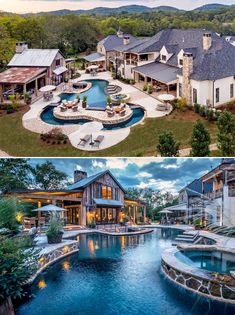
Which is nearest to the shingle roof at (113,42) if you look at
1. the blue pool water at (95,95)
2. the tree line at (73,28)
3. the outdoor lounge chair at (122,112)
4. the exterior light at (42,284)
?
the tree line at (73,28)

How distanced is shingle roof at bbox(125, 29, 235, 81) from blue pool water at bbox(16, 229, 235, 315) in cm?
1172

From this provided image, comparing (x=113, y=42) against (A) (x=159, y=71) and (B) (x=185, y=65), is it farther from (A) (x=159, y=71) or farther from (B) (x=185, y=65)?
(B) (x=185, y=65)

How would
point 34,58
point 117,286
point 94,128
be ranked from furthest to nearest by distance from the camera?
1. point 34,58
2. point 94,128
3. point 117,286

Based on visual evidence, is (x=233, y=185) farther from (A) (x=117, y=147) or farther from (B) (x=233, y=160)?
(A) (x=117, y=147)

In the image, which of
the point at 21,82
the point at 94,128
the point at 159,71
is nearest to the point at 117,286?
the point at 94,128

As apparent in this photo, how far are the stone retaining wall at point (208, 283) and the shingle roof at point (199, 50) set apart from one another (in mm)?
12794

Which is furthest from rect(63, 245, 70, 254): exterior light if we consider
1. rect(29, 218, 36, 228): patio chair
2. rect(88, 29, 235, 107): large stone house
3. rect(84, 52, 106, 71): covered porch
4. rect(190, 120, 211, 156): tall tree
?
rect(84, 52, 106, 71): covered porch

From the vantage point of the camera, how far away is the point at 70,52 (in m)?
34.8

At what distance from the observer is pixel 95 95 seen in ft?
70.5

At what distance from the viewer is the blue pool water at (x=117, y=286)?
5855 mm

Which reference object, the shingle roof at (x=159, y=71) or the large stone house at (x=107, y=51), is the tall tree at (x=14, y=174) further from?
the large stone house at (x=107, y=51)

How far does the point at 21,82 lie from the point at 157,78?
723cm

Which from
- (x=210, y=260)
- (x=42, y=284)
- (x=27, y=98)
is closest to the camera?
(x=42, y=284)

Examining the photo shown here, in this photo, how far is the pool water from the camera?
24.4 ft
